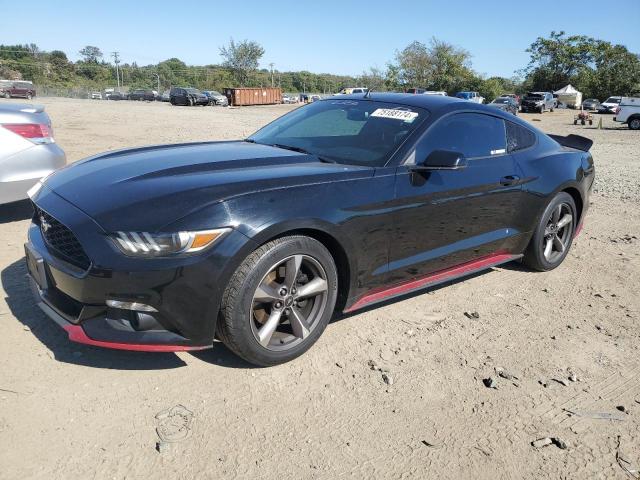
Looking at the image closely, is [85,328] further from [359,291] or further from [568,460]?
[568,460]

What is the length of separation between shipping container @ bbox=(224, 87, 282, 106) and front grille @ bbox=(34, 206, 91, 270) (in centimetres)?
4826

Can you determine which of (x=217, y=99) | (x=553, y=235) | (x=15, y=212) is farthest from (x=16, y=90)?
(x=553, y=235)

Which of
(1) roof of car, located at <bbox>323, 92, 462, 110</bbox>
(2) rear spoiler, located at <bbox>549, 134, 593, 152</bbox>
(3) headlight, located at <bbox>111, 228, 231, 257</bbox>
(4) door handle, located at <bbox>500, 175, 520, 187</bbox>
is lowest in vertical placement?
(3) headlight, located at <bbox>111, 228, 231, 257</bbox>

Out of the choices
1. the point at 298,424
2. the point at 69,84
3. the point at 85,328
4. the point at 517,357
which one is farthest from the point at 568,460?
the point at 69,84

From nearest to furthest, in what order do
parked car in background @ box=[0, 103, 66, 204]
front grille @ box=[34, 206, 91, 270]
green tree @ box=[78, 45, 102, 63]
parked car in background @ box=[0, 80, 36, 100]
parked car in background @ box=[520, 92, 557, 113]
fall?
front grille @ box=[34, 206, 91, 270] < parked car in background @ box=[0, 103, 66, 204] < parked car in background @ box=[520, 92, 557, 113] < parked car in background @ box=[0, 80, 36, 100] < green tree @ box=[78, 45, 102, 63]

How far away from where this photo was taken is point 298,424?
2.46 m

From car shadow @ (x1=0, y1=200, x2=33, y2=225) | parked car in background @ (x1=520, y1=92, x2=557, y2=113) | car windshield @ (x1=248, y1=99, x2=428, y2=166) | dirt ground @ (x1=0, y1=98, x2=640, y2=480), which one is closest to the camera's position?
dirt ground @ (x1=0, y1=98, x2=640, y2=480)

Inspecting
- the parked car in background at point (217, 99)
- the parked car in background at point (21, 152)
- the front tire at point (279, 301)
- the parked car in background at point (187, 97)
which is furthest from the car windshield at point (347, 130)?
the parked car in background at point (217, 99)

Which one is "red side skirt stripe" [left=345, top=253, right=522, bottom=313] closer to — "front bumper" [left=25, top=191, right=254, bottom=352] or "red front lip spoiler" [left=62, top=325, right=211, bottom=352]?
"front bumper" [left=25, top=191, right=254, bottom=352]

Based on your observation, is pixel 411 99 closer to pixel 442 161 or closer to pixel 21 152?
pixel 442 161

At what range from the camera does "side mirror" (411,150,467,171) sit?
3.25 m

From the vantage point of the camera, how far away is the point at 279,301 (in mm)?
2850

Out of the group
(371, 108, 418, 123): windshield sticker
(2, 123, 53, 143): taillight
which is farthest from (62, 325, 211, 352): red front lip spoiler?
(2, 123, 53, 143): taillight

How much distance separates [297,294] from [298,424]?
0.74 meters
